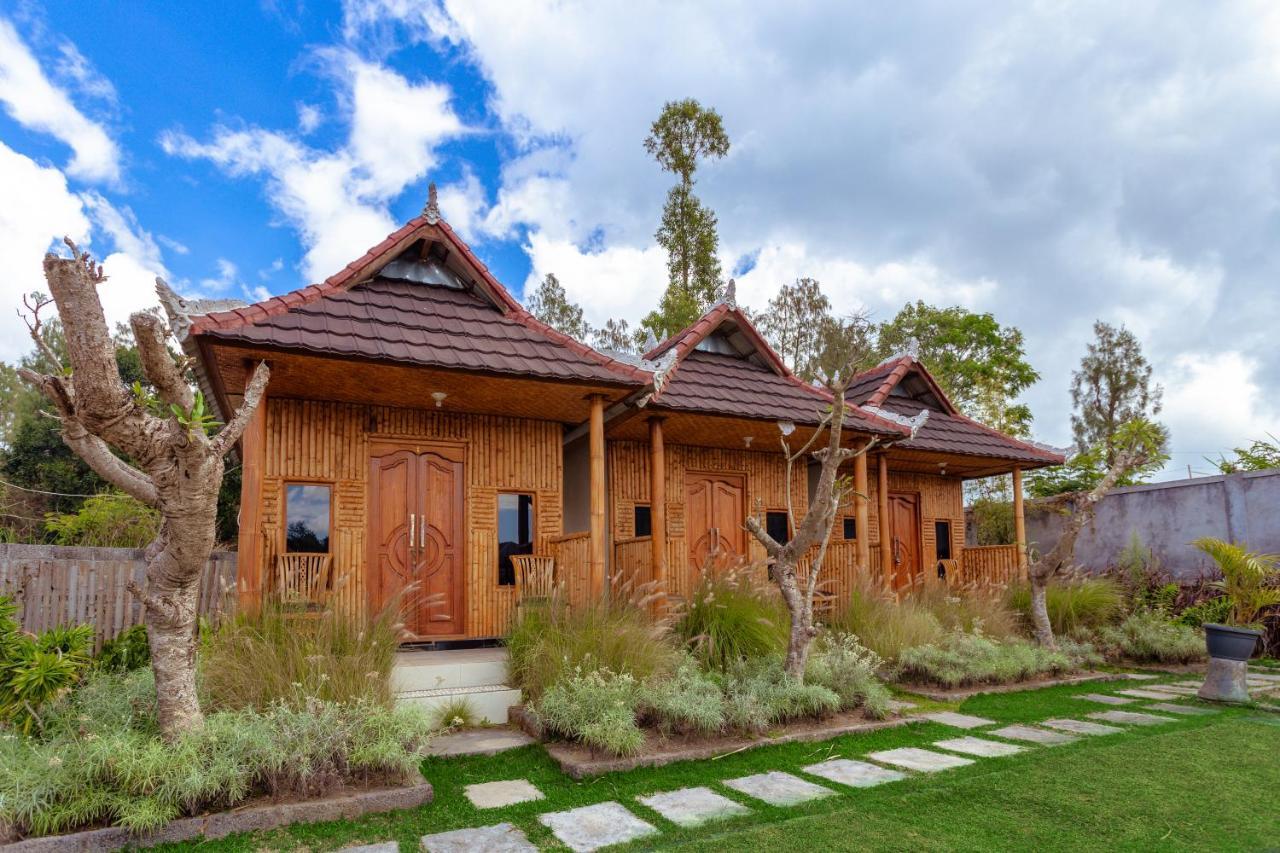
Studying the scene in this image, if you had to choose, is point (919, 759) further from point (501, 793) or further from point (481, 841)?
point (481, 841)

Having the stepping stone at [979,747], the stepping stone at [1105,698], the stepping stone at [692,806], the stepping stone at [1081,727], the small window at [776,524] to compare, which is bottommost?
the stepping stone at [1105,698]

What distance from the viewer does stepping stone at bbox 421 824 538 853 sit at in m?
3.80

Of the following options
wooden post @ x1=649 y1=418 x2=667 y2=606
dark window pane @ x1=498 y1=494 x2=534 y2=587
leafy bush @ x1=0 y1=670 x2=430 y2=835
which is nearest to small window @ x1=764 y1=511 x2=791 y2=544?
wooden post @ x1=649 y1=418 x2=667 y2=606

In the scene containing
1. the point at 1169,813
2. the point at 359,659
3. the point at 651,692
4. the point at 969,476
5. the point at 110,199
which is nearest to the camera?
the point at 1169,813

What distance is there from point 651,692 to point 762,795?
1.40 metres

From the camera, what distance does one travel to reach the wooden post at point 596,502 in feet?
23.9

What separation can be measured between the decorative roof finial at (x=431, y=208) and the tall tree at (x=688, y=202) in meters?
13.4

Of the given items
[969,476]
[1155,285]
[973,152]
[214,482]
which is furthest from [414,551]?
[1155,285]

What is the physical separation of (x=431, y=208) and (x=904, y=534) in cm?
1052

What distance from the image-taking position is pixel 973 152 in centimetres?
1150

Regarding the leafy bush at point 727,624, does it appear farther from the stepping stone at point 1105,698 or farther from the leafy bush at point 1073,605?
the leafy bush at point 1073,605

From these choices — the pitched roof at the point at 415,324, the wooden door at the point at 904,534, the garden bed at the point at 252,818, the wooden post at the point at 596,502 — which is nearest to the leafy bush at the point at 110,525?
the pitched roof at the point at 415,324

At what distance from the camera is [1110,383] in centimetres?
3120

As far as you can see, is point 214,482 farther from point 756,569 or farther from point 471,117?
point 471,117
